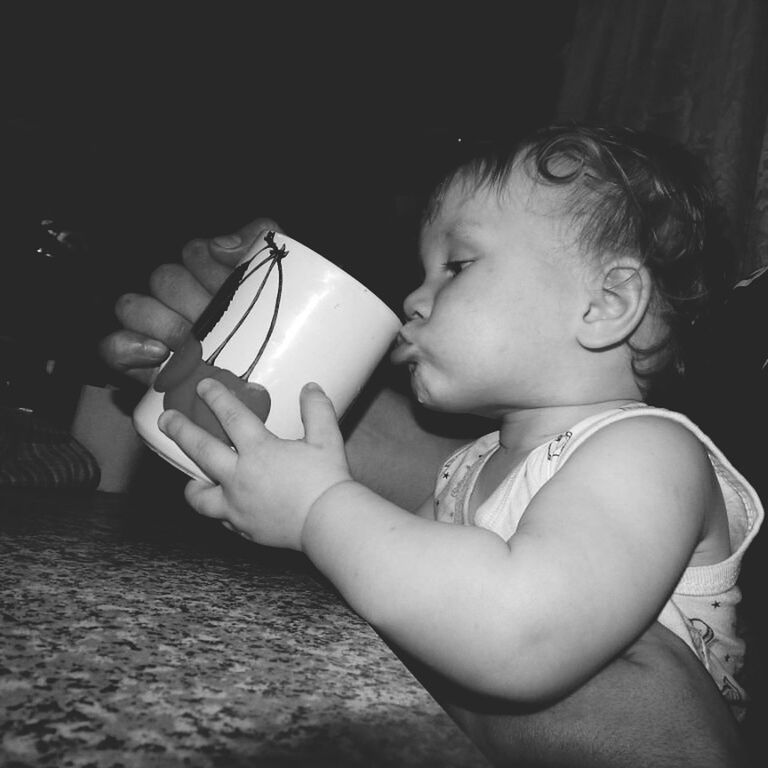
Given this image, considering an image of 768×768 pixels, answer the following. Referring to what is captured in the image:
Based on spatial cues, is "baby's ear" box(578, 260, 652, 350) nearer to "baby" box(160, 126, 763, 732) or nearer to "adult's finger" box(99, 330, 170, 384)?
"baby" box(160, 126, 763, 732)

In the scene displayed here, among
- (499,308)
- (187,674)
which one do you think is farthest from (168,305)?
(187,674)

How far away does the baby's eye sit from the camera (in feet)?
2.87

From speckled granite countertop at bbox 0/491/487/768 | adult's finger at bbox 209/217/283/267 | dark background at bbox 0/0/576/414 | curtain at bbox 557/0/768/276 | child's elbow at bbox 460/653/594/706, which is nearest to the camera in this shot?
speckled granite countertop at bbox 0/491/487/768

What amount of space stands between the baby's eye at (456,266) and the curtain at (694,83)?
119 centimetres

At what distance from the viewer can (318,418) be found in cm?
64

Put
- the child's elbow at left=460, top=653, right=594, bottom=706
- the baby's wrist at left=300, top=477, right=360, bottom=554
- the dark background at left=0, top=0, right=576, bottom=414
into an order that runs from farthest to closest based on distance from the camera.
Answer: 1. the dark background at left=0, top=0, right=576, bottom=414
2. the baby's wrist at left=300, top=477, right=360, bottom=554
3. the child's elbow at left=460, top=653, right=594, bottom=706

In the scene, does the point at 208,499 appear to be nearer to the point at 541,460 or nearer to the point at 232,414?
the point at 232,414

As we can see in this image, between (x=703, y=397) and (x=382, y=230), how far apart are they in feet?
8.18

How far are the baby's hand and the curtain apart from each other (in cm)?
154

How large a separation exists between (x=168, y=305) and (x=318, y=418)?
0.57 meters

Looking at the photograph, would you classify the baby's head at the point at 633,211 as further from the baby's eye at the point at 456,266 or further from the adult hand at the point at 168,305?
the adult hand at the point at 168,305

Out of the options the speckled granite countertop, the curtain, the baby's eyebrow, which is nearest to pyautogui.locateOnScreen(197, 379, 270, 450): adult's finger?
the speckled granite countertop

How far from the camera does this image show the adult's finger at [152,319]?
100 centimetres

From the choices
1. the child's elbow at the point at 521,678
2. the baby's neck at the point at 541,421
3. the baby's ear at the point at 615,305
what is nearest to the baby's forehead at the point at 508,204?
A: the baby's ear at the point at 615,305
